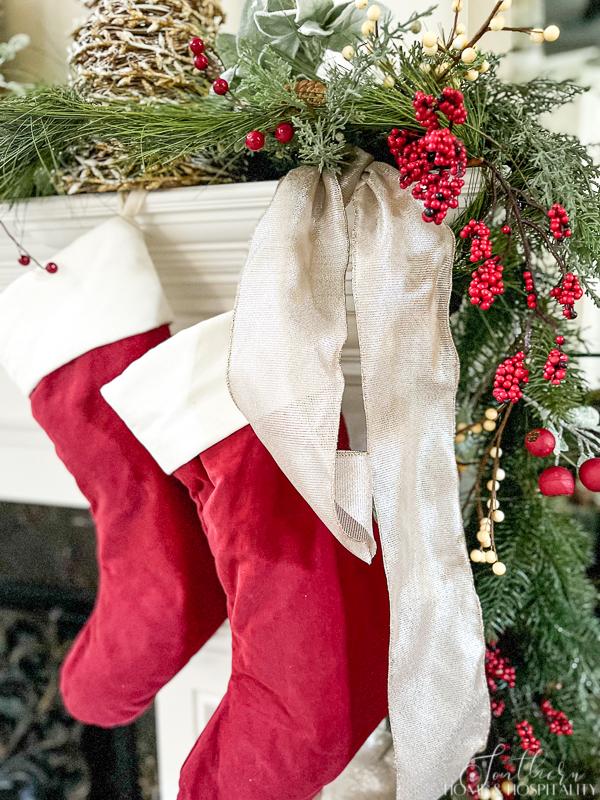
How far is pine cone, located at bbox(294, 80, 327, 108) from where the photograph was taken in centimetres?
62

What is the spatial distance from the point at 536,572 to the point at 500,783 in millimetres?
244

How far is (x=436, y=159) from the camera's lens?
0.52 meters

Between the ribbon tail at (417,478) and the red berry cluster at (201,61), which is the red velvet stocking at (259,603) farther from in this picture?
the red berry cluster at (201,61)

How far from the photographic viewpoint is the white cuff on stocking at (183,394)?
2.26 feet

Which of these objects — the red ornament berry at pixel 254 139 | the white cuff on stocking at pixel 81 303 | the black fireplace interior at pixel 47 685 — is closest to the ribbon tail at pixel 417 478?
the red ornament berry at pixel 254 139

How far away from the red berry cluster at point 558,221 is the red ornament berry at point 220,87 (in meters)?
0.31

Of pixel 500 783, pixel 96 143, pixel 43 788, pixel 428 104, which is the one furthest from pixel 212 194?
pixel 43 788

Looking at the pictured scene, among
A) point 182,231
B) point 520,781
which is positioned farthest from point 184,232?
point 520,781

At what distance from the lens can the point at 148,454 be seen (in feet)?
2.58

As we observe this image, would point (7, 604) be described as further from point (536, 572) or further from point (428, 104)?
point (428, 104)

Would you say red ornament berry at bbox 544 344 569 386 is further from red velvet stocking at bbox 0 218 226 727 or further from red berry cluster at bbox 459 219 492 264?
red velvet stocking at bbox 0 218 226 727

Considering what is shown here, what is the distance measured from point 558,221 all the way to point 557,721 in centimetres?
58

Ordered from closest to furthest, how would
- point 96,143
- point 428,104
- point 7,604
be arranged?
point 428,104 < point 96,143 < point 7,604

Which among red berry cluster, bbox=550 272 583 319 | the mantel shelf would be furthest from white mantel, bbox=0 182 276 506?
red berry cluster, bbox=550 272 583 319
